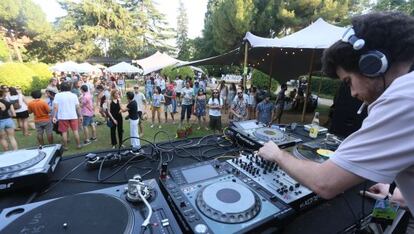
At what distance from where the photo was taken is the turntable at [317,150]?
1.48 metres

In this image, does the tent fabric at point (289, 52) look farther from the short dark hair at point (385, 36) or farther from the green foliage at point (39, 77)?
the green foliage at point (39, 77)

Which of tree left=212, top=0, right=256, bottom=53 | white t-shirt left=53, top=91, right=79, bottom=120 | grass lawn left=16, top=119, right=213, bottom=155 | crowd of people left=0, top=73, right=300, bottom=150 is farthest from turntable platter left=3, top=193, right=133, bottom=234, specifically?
tree left=212, top=0, right=256, bottom=53

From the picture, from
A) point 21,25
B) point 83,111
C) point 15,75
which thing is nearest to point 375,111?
point 83,111

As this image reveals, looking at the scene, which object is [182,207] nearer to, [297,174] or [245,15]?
[297,174]

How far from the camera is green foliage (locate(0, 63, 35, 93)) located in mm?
13953

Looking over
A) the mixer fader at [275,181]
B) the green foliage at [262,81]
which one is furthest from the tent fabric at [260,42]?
the green foliage at [262,81]

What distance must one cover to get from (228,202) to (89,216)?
543 mm

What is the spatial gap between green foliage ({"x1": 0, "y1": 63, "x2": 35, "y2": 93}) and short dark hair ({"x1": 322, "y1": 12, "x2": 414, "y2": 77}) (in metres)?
18.5

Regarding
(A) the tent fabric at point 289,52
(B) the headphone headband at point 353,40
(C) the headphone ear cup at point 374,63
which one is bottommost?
(C) the headphone ear cup at point 374,63

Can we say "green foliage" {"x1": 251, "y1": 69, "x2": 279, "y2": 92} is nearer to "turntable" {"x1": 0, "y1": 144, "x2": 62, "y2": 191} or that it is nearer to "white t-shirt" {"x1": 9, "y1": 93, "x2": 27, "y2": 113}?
"white t-shirt" {"x1": 9, "y1": 93, "x2": 27, "y2": 113}

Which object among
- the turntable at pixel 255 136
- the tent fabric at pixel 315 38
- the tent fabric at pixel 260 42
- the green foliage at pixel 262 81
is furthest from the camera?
the green foliage at pixel 262 81

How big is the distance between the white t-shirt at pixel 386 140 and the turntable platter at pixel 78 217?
0.78m

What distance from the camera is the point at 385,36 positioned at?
79 centimetres

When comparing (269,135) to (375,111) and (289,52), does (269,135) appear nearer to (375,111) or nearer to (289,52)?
(375,111)
